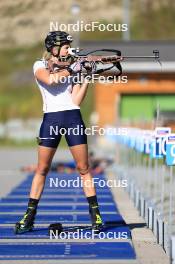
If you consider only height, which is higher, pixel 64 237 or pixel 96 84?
pixel 96 84

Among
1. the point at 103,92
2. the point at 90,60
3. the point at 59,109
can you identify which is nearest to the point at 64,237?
the point at 59,109

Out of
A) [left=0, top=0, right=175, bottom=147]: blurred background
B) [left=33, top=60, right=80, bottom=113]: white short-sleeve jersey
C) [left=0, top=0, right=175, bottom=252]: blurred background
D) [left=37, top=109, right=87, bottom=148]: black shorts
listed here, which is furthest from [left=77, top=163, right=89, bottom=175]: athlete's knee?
[left=0, top=0, right=175, bottom=147]: blurred background

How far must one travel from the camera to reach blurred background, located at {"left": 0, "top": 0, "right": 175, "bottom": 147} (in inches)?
532

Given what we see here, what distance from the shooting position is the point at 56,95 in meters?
10.2

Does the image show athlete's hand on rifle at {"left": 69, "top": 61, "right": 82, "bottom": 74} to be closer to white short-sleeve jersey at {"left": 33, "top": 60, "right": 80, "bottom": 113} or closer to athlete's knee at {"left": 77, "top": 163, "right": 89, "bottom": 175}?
white short-sleeve jersey at {"left": 33, "top": 60, "right": 80, "bottom": 113}

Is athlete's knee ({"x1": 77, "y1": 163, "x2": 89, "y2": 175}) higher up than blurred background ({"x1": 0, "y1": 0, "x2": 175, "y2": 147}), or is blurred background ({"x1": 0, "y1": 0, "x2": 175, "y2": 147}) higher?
blurred background ({"x1": 0, "y1": 0, "x2": 175, "y2": 147})

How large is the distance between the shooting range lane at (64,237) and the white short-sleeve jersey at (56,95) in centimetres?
132

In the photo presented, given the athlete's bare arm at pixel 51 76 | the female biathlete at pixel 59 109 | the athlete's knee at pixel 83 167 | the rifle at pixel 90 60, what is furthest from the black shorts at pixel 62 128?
the rifle at pixel 90 60

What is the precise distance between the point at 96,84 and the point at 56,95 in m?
26.7

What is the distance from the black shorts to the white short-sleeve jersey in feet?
0.17

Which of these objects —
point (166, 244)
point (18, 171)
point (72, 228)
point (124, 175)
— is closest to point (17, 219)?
point (72, 228)

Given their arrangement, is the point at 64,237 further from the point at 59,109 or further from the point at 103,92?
the point at 103,92

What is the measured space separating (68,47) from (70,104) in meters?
0.60

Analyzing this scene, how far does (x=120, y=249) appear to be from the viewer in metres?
9.30
